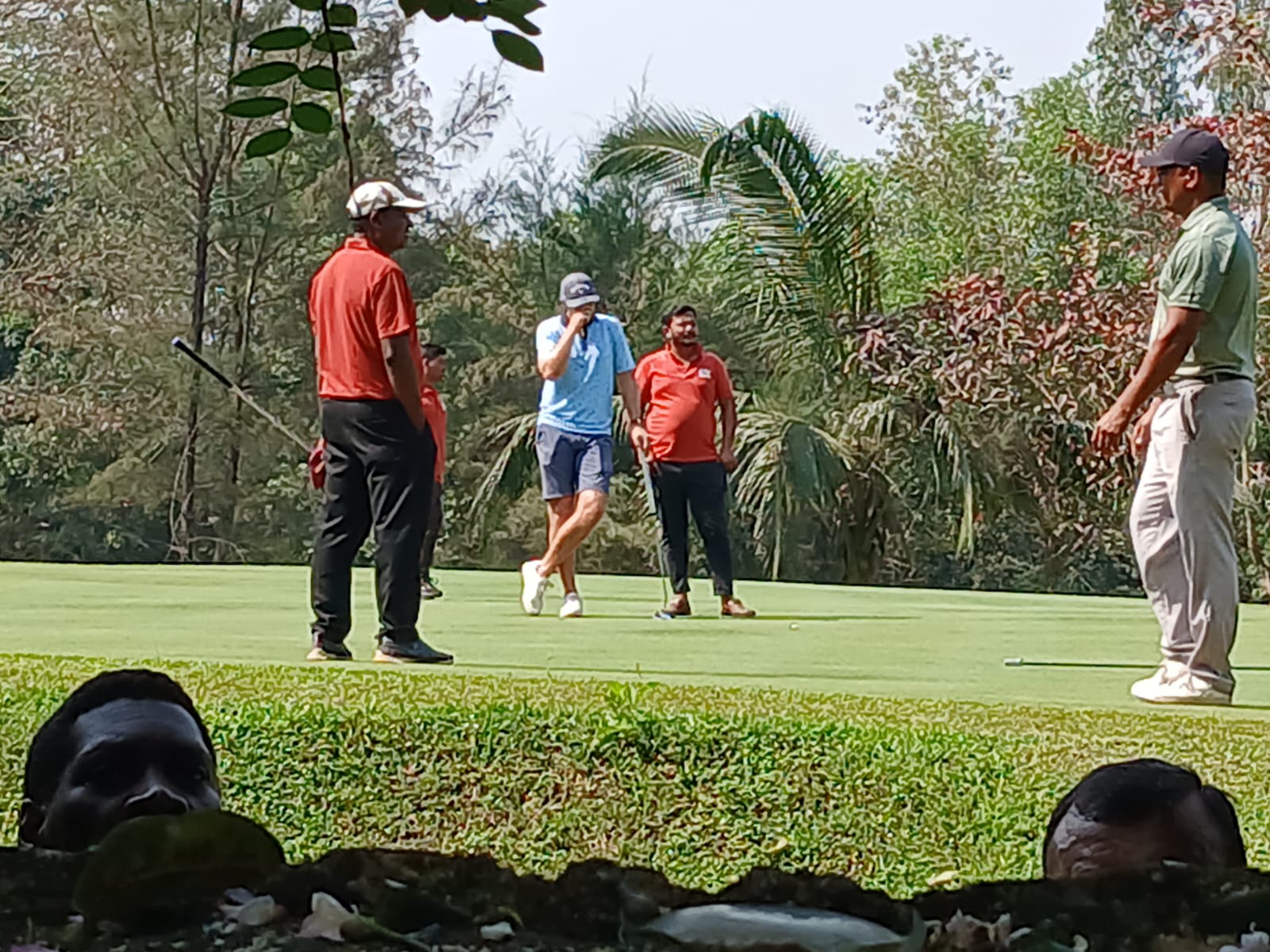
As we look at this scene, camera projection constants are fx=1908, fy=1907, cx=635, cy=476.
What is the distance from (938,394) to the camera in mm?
19531

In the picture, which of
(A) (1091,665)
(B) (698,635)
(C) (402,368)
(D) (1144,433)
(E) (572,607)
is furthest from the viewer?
(E) (572,607)

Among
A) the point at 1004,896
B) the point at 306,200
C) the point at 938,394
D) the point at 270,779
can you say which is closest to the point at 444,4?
the point at 1004,896

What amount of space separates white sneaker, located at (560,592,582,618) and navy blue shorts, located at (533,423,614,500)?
496 mm

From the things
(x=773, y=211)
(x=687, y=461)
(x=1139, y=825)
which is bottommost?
(x=1139, y=825)

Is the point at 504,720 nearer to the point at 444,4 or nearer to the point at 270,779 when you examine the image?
the point at 270,779

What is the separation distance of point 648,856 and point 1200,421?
1.91 meters

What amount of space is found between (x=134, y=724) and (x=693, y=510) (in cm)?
791

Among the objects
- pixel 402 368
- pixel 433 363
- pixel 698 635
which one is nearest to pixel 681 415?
pixel 698 635

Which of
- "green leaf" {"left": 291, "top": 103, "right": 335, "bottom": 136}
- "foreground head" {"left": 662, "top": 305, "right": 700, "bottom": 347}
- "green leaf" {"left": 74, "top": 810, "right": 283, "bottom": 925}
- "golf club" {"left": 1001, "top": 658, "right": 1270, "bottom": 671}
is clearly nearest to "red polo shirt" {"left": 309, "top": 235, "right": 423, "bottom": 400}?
"golf club" {"left": 1001, "top": 658, "right": 1270, "bottom": 671}

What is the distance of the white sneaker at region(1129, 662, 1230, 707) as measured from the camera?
4742 mm

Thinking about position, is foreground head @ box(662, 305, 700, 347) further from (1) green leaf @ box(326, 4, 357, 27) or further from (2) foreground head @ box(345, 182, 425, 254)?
(1) green leaf @ box(326, 4, 357, 27)

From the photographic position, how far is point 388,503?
5.82 metres

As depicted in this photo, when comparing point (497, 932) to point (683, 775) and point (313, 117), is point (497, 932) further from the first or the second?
point (683, 775)

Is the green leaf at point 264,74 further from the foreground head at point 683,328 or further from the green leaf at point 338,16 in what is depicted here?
the foreground head at point 683,328
